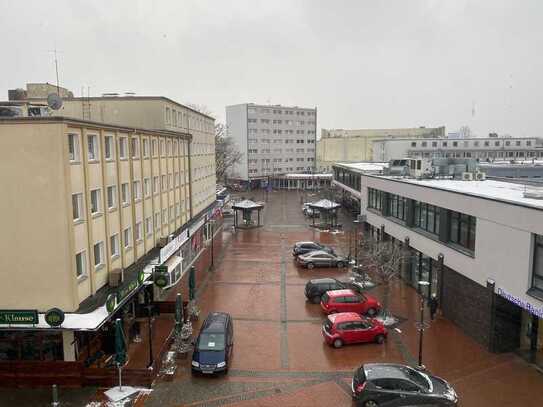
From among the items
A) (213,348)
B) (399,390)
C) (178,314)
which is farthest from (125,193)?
(399,390)

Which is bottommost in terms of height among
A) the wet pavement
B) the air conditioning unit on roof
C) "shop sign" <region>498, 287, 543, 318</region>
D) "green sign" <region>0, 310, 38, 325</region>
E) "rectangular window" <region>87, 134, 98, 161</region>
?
the wet pavement

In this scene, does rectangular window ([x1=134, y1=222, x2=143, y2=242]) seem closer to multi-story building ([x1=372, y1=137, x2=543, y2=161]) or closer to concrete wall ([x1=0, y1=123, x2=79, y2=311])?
concrete wall ([x1=0, y1=123, x2=79, y2=311])

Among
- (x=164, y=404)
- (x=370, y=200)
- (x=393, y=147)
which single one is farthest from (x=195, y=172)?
(x=393, y=147)

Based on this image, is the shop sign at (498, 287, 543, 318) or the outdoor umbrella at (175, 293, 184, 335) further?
the outdoor umbrella at (175, 293, 184, 335)

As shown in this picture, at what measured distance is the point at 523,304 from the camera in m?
17.2

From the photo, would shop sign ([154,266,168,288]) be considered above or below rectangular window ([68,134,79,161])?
below

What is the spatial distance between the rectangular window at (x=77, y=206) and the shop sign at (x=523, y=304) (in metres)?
16.7

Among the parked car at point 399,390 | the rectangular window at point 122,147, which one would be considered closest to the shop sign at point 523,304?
the parked car at point 399,390

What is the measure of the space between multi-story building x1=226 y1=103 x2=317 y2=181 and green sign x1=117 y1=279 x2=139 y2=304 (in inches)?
3274

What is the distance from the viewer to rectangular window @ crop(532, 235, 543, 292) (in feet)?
54.5

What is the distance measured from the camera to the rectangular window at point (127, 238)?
2147 cm

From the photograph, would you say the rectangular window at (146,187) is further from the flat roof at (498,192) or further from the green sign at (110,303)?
the flat roof at (498,192)

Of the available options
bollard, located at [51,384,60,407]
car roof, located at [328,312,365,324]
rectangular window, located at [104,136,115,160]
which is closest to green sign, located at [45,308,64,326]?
bollard, located at [51,384,60,407]

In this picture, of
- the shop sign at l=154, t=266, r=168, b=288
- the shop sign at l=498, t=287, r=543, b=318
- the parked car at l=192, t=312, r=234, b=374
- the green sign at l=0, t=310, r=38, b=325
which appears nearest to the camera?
the green sign at l=0, t=310, r=38, b=325
